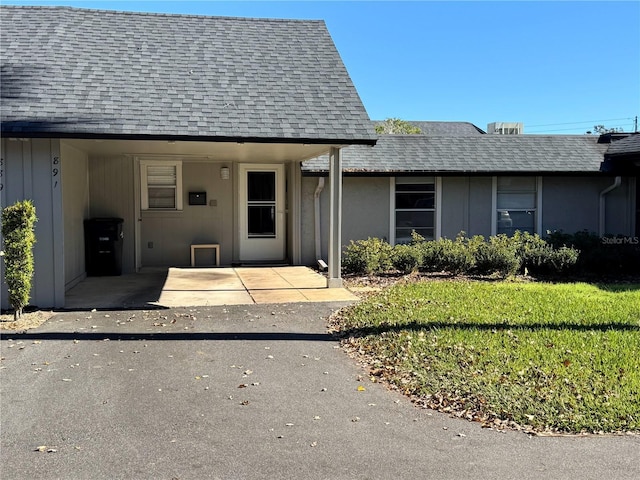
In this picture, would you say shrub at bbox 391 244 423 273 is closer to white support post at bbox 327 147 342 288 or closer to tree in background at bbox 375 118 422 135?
white support post at bbox 327 147 342 288

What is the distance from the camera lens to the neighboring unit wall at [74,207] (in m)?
10.8

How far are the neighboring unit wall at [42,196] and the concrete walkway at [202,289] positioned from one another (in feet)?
1.57

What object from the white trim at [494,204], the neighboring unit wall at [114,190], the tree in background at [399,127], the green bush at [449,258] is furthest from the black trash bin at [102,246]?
the tree in background at [399,127]

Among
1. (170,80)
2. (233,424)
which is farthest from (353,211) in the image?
(233,424)

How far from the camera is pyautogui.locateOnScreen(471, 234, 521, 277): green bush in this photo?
40.9 ft

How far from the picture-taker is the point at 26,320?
325 inches

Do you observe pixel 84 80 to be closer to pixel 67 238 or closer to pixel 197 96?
pixel 197 96

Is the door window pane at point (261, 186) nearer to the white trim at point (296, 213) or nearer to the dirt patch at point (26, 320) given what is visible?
the white trim at point (296, 213)

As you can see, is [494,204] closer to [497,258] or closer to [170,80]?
[497,258]

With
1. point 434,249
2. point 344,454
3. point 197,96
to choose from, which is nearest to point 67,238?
point 197,96

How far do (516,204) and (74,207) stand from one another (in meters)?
10.4

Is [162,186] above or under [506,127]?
under

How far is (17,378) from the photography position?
5.84m

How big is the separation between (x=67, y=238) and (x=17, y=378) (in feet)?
17.8
